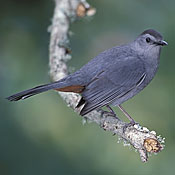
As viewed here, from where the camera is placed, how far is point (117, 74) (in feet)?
13.6

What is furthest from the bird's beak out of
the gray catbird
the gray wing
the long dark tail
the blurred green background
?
the long dark tail

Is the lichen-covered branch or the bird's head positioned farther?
the bird's head

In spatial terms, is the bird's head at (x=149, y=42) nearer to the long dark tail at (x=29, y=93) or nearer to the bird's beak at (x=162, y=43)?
the bird's beak at (x=162, y=43)

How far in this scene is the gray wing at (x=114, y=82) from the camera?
12.8 ft

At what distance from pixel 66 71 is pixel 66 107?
413mm

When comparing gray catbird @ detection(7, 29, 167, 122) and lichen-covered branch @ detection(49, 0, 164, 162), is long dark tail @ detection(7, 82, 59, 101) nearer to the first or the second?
gray catbird @ detection(7, 29, 167, 122)

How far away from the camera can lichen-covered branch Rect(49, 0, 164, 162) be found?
311cm

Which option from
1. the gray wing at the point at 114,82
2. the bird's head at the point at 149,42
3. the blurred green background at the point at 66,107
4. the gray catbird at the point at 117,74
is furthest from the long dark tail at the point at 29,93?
the bird's head at the point at 149,42

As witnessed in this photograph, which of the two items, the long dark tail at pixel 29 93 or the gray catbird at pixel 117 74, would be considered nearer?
the long dark tail at pixel 29 93

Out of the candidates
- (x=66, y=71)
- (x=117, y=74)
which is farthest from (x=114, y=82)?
(x=66, y=71)

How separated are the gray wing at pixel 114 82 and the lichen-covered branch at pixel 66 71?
0.68 ft

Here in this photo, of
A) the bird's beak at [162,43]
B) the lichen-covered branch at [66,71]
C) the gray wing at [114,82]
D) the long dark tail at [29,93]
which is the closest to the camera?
the lichen-covered branch at [66,71]

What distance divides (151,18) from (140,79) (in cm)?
107

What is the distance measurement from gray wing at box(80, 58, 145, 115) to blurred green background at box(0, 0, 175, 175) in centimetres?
36
